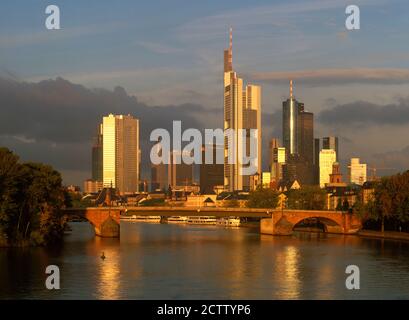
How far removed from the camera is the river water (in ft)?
184

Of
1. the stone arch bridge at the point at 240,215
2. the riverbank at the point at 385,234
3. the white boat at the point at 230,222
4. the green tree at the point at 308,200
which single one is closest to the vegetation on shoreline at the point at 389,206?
the riverbank at the point at 385,234

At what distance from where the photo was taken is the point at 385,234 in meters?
105

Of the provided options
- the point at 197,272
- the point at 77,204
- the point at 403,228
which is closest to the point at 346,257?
the point at 197,272

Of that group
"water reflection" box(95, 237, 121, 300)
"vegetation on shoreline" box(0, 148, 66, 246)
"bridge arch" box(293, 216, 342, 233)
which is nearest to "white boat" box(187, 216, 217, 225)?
"bridge arch" box(293, 216, 342, 233)

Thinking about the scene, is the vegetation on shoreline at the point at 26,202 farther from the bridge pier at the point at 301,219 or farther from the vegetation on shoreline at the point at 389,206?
the vegetation on shoreline at the point at 389,206

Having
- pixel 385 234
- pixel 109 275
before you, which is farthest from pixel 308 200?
pixel 109 275

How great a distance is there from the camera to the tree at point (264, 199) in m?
157

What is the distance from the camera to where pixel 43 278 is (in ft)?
203

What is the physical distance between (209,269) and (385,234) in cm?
4149

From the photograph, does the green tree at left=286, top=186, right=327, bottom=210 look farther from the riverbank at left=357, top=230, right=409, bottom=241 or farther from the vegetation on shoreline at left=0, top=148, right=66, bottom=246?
the vegetation on shoreline at left=0, top=148, right=66, bottom=246

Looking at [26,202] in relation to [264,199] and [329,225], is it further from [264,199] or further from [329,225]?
[264,199]

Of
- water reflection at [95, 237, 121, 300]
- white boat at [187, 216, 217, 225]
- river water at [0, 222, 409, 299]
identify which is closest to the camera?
water reflection at [95, 237, 121, 300]

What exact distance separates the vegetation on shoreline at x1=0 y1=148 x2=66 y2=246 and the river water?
107 inches
